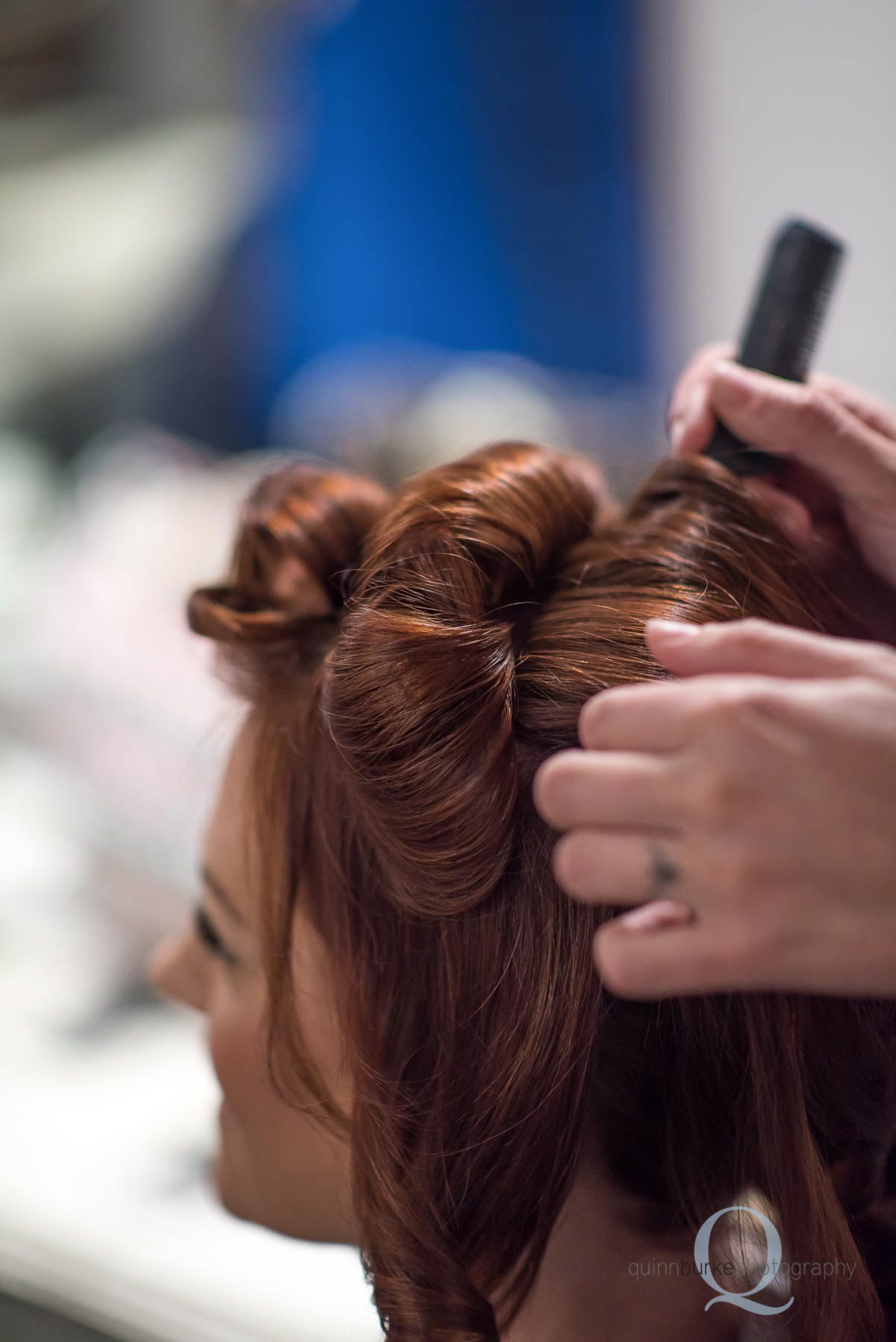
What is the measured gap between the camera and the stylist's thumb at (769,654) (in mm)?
298

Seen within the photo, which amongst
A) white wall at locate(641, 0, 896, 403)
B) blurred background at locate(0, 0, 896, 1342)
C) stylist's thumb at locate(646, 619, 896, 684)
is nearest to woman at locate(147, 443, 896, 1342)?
stylist's thumb at locate(646, 619, 896, 684)

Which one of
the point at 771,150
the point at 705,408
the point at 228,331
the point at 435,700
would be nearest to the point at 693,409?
the point at 705,408

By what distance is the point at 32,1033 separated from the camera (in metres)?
0.97

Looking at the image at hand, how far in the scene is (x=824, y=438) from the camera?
51cm

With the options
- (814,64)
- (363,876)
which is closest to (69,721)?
(363,876)

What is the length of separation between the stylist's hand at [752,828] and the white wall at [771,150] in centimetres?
127

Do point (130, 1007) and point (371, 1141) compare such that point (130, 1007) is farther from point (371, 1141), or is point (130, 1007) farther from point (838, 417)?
point (838, 417)

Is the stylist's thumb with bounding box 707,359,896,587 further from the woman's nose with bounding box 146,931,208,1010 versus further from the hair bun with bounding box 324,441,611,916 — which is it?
the woman's nose with bounding box 146,931,208,1010

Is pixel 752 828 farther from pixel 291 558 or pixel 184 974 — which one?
pixel 184 974

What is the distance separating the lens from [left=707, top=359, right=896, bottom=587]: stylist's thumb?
1.66 ft

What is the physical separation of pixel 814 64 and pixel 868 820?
1.50 m

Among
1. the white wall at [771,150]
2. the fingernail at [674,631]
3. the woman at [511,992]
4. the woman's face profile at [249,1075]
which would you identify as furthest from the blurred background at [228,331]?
the fingernail at [674,631]

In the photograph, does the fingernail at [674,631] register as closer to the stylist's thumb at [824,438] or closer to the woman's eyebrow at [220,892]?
the stylist's thumb at [824,438]

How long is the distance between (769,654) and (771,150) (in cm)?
148
